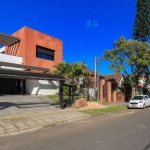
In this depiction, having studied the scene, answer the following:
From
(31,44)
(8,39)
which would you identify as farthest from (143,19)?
(8,39)

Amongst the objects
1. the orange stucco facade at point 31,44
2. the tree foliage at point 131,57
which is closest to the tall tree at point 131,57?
the tree foliage at point 131,57

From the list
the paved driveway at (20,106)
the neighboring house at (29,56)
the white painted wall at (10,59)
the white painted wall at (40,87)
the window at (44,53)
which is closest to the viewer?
the paved driveway at (20,106)

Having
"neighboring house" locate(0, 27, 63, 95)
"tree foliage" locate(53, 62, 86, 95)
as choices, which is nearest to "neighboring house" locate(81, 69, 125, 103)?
"tree foliage" locate(53, 62, 86, 95)

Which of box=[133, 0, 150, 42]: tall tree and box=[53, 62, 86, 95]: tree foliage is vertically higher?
box=[133, 0, 150, 42]: tall tree

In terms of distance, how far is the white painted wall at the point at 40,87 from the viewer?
908 inches

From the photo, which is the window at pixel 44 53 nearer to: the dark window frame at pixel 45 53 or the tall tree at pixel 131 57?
the dark window frame at pixel 45 53

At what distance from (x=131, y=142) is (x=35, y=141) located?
3.39m

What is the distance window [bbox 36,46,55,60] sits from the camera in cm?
2536

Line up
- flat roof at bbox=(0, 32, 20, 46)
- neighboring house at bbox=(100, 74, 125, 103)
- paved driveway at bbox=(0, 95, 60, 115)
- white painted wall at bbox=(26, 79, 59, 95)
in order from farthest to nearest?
1. neighboring house at bbox=(100, 74, 125, 103)
2. white painted wall at bbox=(26, 79, 59, 95)
3. flat roof at bbox=(0, 32, 20, 46)
4. paved driveway at bbox=(0, 95, 60, 115)

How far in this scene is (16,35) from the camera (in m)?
24.9

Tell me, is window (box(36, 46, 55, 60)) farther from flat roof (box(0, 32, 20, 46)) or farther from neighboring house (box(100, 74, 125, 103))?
neighboring house (box(100, 74, 125, 103))

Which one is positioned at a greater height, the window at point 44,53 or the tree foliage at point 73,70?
the window at point 44,53

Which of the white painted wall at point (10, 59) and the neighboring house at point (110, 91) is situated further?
the neighboring house at point (110, 91)

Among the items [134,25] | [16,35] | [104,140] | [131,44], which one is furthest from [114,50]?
[104,140]
